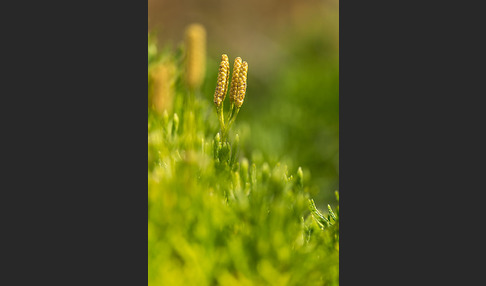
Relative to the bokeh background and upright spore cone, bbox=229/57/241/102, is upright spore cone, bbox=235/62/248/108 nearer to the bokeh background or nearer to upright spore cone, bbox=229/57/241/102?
upright spore cone, bbox=229/57/241/102

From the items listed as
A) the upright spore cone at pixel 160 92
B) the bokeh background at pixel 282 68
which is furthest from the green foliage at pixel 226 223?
the bokeh background at pixel 282 68

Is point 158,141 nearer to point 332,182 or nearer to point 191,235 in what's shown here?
point 191,235

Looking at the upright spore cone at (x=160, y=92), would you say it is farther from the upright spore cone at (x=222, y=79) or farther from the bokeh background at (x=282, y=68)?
the bokeh background at (x=282, y=68)

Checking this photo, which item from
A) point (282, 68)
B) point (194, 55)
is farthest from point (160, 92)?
point (282, 68)

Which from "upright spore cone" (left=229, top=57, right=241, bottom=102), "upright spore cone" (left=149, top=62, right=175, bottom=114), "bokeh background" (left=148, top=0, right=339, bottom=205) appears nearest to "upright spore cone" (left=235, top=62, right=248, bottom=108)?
"upright spore cone" (left=229, top=57, right=241, bottom=102)

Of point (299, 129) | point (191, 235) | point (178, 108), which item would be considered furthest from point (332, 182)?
point (191, 235)

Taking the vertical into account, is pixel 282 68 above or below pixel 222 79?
above

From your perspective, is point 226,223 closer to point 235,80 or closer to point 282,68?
point 235,80
